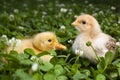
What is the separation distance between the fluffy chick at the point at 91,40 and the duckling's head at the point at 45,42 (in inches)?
6.0

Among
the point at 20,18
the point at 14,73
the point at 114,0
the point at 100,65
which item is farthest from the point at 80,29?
the point at 114,0

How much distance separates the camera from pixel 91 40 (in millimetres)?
3285

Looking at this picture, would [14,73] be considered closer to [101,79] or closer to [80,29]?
[101,79]

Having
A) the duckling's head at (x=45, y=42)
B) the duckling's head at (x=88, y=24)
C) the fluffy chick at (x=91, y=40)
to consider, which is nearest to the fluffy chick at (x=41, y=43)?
the duckling's head at (x=45, y=42)

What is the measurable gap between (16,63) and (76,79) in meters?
0.36

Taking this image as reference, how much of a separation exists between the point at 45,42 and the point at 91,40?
1.30 feet

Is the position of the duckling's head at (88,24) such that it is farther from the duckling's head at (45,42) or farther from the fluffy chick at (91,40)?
the duckling's head at (45,42)

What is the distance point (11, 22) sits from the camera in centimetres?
491

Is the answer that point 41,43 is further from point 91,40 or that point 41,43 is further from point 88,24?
point 88,24

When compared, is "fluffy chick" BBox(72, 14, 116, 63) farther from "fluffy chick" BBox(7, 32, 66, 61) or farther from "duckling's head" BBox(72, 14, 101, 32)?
"fluffy chick" BBox(7, 32, 66, 61)

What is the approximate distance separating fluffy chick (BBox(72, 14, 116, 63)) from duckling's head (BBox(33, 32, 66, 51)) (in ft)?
0.50

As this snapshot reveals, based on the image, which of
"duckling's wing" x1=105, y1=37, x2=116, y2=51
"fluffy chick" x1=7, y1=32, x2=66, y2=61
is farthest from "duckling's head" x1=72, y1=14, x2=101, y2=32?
"fluffy chick" x1=7, y1=32, x2=66, y2=61

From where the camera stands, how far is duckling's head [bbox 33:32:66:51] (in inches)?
122

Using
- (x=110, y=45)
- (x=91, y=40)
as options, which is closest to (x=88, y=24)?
(x=91, y=40)
